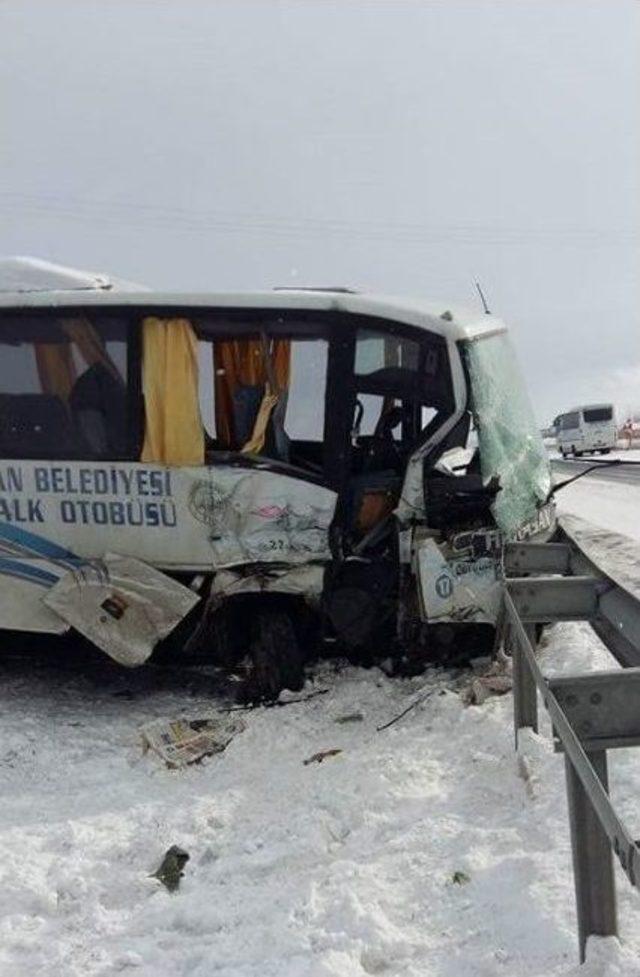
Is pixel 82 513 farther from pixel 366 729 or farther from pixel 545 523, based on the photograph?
pixel 545 523

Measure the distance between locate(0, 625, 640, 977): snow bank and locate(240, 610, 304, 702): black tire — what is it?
0.23m

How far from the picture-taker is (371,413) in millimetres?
5930

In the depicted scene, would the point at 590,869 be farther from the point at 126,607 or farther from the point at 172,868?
the point at 126,607

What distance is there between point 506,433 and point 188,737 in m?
2.76

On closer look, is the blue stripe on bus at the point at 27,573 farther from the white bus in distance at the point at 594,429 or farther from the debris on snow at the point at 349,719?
the white bus in distance at the point at 594,429

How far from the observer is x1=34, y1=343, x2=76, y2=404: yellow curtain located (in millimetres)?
6043

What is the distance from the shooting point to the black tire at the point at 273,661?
5.80 meters

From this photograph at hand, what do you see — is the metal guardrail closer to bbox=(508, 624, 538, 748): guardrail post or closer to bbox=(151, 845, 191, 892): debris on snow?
bbox=(508, 624, 538, 748): guardrail post

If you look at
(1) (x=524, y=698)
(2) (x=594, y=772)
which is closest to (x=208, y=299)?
(1) (x=524, y=698)

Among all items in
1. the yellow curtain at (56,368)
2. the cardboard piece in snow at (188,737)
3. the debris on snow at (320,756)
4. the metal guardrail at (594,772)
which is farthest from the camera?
the yellow curtain at (56,368)

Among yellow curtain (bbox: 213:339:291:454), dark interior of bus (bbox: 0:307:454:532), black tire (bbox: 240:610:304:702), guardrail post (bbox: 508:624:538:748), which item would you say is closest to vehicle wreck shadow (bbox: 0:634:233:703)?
black tire (bbox: 240:610:304:702)

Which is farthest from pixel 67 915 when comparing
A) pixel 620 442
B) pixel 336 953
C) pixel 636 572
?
pixel 620 442

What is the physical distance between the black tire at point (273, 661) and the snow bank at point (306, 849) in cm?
23

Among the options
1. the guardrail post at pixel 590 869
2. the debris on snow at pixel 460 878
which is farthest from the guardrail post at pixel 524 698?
the guardrail post at pixel 590 869
